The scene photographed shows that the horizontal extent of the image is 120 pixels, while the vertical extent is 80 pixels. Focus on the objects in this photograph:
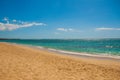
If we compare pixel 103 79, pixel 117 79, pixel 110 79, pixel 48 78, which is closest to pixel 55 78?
pixel 48 78

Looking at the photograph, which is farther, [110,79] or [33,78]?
[110,79]

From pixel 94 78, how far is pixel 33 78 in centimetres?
320

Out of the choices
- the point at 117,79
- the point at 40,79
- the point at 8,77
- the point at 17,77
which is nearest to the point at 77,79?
the point at 40,79

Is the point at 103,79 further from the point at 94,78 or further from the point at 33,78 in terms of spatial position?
the point at 33,78

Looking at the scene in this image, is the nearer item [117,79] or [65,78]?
[65,78]

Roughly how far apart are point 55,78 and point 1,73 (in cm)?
268

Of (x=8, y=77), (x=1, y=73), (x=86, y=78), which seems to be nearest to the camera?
(x=8, y=77)

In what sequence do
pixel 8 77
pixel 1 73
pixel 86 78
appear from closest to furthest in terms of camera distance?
pixel 8 77 < pixel 1 73 < pixel 86 78

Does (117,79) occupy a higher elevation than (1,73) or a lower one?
lower

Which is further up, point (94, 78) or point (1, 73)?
point (1, 73)

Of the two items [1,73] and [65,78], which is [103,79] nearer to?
[65,78]

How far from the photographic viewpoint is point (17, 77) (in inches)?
239

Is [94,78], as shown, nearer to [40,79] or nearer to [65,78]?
[65,78]

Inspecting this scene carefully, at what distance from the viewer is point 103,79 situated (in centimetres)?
684
